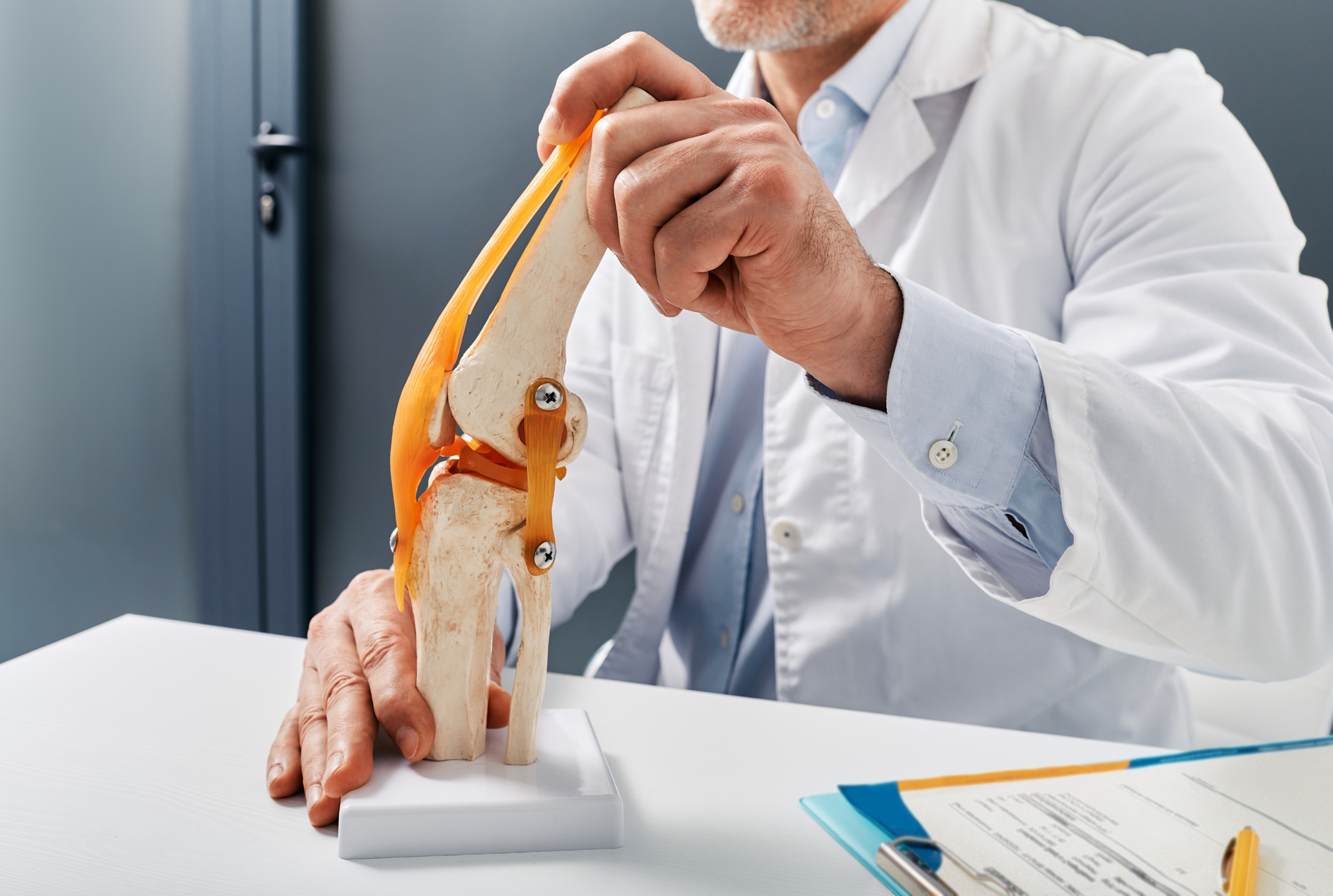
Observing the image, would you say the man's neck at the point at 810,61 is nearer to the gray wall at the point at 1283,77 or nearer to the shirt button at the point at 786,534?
the shirt button at the point at 786,534

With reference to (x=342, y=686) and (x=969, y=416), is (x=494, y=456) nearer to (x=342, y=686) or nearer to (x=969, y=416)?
(x=342, y=686)

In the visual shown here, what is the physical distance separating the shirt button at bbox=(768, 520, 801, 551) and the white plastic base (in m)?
0.45

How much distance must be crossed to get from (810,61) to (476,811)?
916 mm

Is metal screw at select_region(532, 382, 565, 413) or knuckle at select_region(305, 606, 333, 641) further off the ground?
metal screw at select_region(532, 382, 565, 413)

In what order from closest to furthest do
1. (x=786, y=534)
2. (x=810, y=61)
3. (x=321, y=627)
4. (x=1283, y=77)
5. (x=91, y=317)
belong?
1. (x=321, y=627)
2. (x=786, y=534)
3. (x=810, y=61)
4. (x=1283, y=77)
5. (x=91, y=317)

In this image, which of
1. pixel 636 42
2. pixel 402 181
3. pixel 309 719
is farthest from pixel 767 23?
pixel 402 181

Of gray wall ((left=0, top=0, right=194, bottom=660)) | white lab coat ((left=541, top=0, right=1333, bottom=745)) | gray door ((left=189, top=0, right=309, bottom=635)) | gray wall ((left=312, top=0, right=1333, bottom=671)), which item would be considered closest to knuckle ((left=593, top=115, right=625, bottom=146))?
white lab coat ((left=541, top=0, right=1333, bottom=745))

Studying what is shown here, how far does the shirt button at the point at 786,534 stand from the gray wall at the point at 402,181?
2.41 feet

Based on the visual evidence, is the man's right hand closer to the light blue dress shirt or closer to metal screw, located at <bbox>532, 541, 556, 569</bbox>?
metal screw, located at <bbox>532, 541, 556, 569</bbox>

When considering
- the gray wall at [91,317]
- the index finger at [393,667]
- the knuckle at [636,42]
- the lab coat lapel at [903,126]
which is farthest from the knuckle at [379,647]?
the gray wall at [91,317]

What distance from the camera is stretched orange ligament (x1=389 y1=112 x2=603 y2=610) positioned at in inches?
18.5

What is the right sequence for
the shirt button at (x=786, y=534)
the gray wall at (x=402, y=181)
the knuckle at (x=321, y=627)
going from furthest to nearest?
the gray wall at (x=402, y=181) < the shirt button at (x=786, y=534) < the knuckle at (x=321, y=627)

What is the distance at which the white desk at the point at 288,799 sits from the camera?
0.42 metres

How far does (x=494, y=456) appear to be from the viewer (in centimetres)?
49
